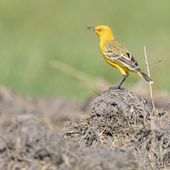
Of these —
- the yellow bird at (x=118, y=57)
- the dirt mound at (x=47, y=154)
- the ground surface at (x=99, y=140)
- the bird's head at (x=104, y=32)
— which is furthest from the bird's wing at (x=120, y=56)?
the dirt mound at (x=47, y=154)

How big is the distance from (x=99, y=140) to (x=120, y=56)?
2797mm

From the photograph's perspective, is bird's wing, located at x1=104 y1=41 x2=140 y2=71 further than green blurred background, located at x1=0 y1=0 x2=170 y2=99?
No

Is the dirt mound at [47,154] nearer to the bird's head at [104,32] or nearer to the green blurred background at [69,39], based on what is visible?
the bird's head at [104,32]

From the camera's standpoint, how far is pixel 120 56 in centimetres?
1110

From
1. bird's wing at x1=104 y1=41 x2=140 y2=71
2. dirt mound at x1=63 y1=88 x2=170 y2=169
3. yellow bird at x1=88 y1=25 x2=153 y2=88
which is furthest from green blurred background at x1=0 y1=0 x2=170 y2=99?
dirt mound at x1=63 y1=88 x2=170 y2=169

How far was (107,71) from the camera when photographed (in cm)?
2106

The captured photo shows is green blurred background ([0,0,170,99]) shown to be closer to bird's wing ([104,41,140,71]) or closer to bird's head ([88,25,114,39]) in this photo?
bird's head ([88,25,114,39])

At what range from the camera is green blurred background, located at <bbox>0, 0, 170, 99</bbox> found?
65.2ft

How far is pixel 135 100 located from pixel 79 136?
2.03ft

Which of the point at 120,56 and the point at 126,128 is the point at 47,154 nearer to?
the point at 126,128

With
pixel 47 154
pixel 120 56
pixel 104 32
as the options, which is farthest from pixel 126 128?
pixel 104 32

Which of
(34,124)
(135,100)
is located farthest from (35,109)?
(34,124)

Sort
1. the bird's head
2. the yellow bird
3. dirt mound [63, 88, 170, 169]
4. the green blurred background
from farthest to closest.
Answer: the green blurred background
the bird's head
the yellow bird
dirt mound [63, 88, 170, 169]

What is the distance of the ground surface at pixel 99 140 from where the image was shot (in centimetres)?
706
